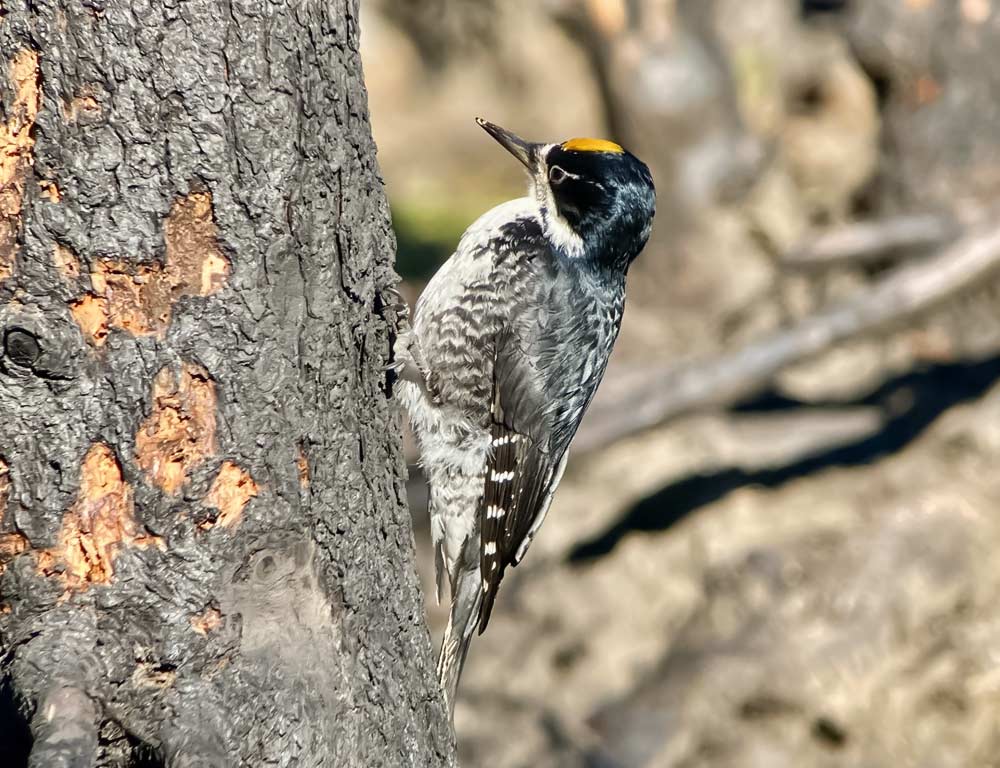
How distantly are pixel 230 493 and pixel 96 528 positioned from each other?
0.26 meters

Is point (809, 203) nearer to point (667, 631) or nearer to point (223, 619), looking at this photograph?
point (667, 631)

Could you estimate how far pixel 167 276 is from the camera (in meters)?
2.50

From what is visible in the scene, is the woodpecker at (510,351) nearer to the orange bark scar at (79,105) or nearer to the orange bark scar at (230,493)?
the orange bark scar at (230,493)

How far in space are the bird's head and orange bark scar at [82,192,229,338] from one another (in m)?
1.91

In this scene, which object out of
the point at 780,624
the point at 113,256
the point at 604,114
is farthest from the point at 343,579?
the point at 604,114

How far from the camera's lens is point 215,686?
2555 millimetres

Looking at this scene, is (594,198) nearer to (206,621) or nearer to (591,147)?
(591,147)

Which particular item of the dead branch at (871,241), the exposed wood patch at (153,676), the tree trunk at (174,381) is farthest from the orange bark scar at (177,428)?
the dead branch at (871,241)

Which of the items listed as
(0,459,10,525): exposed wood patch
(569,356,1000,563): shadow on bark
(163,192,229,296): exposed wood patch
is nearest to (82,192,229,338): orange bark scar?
(163,192,229,296): exposed wood patch

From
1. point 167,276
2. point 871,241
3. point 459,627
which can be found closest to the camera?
point 167,276

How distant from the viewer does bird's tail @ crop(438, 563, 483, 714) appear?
156 inches

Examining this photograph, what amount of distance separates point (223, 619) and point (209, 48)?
1.11m

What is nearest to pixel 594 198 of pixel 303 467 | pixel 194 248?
pixel 303 467

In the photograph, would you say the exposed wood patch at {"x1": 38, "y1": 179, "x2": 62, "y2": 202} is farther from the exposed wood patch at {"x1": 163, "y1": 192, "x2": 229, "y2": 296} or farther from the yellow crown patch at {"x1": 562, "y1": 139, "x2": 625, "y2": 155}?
the yellow crown patch at {"x1": 562, "y1": 139, "x2": 625, "y2": 155}
